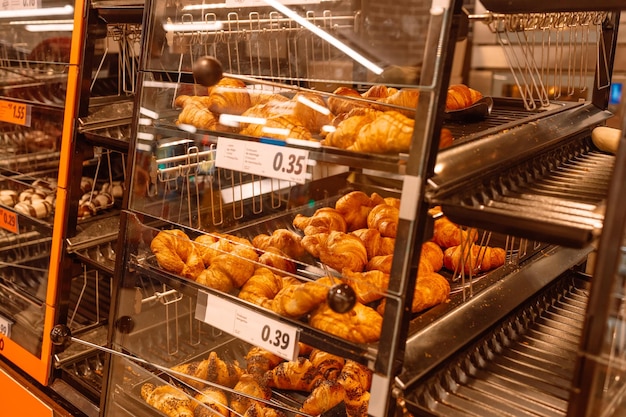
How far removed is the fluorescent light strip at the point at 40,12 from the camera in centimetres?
197

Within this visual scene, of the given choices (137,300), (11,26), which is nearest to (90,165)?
(11,26)

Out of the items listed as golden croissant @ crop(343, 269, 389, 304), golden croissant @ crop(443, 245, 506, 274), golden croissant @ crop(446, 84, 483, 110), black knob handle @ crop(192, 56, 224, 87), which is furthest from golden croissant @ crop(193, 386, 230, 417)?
golden croissant @ crop(446, 84, 483, 110)

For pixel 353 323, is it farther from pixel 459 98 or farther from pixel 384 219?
pixel 459 98

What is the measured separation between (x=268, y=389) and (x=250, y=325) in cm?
29

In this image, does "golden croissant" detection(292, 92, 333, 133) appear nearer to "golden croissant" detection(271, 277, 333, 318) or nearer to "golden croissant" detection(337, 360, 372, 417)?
"golden croissant" detection(271, 277, 333, 318)

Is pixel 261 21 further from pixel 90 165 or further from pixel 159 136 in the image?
pixel 90 165

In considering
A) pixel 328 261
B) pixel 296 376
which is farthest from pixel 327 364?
pixel 328 261

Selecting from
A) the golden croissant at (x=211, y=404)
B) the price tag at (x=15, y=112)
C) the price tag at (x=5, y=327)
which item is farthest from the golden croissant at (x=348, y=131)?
the price tag at (x=5, y=327)

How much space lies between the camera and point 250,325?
4.36 feet

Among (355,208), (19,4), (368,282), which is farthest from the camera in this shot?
A: (19,4)

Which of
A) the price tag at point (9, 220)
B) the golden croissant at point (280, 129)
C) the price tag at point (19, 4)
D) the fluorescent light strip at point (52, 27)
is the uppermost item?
the price tag at point (19, 4)

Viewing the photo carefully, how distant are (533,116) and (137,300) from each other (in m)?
1.16

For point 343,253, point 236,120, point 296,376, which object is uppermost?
point 236,120

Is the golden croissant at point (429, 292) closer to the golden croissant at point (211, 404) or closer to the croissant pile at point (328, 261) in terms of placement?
the croissant pile at point (328, 261)
